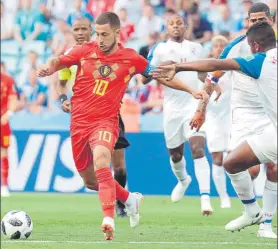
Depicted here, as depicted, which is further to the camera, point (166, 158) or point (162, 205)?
point (166, 158)

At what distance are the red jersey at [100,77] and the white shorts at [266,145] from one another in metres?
1.66

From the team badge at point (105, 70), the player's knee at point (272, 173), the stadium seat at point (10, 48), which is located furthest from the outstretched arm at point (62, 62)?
the stadium seat at point (10, 48)

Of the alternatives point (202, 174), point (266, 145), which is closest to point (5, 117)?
point (202, 174)

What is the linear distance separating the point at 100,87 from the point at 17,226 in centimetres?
162

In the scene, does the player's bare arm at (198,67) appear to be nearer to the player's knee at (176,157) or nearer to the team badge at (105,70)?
the team badge at (105,70)

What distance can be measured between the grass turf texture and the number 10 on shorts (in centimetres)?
99

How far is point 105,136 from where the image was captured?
9.30m

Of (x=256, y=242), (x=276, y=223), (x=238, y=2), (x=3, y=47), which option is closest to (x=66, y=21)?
(x=3, y=47)

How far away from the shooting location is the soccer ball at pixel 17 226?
9.37m

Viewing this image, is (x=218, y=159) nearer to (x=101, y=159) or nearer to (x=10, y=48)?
(x=101, y=159)

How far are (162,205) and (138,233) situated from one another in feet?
15.2

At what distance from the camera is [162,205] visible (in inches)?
583

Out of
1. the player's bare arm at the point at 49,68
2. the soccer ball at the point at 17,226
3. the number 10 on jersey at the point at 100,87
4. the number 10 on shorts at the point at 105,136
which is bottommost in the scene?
the soccer ball at the point at 17,226

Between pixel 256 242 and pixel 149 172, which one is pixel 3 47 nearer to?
pixel 149 172
